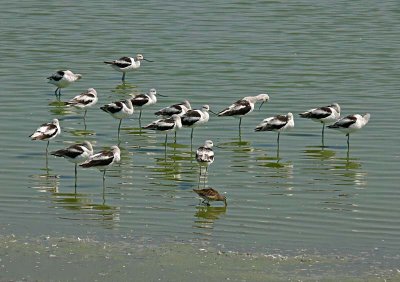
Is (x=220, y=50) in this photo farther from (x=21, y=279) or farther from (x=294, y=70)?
(x=21, y=279)

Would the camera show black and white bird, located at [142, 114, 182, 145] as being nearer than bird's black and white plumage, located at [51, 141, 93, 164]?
No

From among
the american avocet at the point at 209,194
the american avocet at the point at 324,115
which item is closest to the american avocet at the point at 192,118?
the american avocet at the point at 324,115

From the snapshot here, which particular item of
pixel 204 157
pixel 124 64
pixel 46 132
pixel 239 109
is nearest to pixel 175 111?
pixel 239 109

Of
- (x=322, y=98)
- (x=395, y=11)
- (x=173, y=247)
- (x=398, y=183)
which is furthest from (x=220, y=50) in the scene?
(x=173, y=247)

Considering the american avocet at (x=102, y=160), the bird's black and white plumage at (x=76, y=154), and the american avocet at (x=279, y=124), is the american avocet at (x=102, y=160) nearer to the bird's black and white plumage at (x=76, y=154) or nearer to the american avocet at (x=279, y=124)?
the bird's black and white plumage at (x=76, y=154)

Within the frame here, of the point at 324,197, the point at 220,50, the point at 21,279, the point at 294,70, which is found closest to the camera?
the point at 21,279

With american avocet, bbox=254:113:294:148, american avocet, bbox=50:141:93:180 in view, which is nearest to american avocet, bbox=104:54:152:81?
american avocet, bbox=254:113:294:148

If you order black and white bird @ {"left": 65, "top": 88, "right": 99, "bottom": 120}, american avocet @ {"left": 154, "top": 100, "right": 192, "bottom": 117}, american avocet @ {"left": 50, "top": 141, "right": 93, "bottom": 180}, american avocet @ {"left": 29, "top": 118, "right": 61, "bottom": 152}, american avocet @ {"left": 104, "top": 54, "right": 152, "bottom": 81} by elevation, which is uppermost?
american avocet @ {"left": 50, "top": 141, "right": 93, "bottom": 180}

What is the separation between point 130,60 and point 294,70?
200 inches

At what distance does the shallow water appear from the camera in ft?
60.8

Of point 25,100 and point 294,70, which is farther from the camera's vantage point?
point 294,70

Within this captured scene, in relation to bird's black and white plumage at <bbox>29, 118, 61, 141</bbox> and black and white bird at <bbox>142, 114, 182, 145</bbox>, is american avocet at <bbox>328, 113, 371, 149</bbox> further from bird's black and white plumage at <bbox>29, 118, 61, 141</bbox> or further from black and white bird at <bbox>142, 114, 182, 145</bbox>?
bird's black and white plumage at <bbox>29, 118, 61, 141</bbox>

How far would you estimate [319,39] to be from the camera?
40.8 m

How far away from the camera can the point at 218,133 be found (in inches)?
1052
